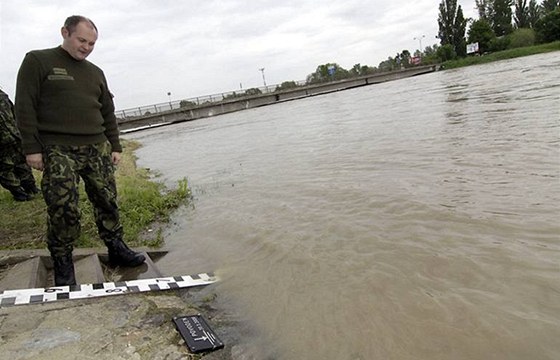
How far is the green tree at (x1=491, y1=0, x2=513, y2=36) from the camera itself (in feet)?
262

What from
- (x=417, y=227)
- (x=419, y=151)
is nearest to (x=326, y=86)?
(x=419, y=151)

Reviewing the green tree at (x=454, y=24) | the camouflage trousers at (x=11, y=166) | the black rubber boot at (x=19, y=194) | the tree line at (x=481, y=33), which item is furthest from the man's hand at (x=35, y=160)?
the green tree at (x=454, y=24)

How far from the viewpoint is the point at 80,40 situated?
323 centimetres

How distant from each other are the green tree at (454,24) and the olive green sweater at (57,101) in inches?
3250

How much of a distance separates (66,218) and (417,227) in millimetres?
3351

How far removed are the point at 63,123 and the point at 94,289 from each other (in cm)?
139

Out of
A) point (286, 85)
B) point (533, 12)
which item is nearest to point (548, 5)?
point (533, 12)

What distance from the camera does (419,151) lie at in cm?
775

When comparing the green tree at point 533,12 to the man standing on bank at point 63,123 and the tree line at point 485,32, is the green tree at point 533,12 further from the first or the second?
the man standing on bank at point 63,123

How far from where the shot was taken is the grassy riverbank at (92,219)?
A: 4.79m

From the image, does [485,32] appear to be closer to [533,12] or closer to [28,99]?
[533,12]

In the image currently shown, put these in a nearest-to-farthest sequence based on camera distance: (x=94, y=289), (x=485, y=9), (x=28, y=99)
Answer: (x=28, y=99) < (x=94, y=289) < (x=485, y=9)

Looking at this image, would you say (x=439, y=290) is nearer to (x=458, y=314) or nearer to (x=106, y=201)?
(x=458, y=314)

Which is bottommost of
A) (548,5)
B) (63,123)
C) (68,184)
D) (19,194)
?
(19,194)
